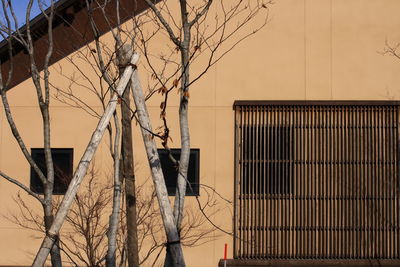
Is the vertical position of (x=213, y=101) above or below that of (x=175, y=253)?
above

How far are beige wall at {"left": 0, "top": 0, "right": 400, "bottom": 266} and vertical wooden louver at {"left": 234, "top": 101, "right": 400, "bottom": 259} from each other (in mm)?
346

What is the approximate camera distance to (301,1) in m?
15.6

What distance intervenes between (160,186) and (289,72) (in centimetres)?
775

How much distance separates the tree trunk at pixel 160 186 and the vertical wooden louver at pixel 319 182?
6777mm

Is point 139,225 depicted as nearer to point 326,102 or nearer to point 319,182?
point 319,182

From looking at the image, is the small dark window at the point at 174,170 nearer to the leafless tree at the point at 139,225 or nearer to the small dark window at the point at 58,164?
the leafless tree at the point at 139,225

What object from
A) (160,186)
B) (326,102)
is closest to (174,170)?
(326,102)

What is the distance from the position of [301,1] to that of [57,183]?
19.2ft

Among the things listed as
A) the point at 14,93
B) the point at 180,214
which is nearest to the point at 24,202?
the point at 14,93

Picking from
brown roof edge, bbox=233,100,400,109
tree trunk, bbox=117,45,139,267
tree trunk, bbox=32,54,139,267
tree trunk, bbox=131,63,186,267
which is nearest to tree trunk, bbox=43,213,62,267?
tree trunk, bbox=117,45,139,267

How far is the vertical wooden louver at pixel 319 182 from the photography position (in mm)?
15070

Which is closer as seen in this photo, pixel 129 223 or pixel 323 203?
pixel 129 223

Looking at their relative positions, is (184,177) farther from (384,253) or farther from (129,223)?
(384,253)

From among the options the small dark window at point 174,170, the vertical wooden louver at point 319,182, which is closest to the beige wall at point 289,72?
the small dark window at point 174,170
